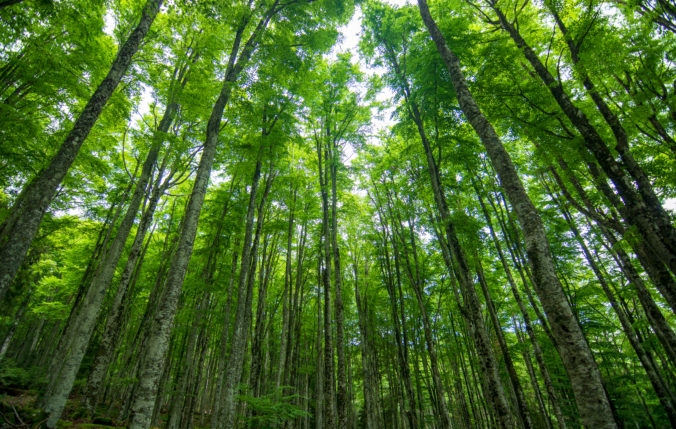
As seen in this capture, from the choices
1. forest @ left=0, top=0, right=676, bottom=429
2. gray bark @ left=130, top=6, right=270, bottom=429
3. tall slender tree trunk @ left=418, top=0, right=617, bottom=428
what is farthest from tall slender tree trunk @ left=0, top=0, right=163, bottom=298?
tall slender tree trunk @ left=418, top=0, right=617, bottom=428

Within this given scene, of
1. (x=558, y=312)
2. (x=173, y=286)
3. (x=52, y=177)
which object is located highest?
(x=52, y=177)

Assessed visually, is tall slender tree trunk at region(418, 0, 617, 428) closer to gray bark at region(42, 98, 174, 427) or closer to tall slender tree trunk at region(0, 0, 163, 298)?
tall slender tree trunk at region(0, 0, 163, 298)

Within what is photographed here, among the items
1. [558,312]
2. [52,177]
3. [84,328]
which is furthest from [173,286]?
[558,312]

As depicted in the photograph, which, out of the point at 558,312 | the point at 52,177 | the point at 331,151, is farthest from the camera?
the point at 331,151

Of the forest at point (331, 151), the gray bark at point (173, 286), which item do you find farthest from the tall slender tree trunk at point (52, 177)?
the gray bark at point (173, 286)

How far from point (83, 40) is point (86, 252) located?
37.8 ft

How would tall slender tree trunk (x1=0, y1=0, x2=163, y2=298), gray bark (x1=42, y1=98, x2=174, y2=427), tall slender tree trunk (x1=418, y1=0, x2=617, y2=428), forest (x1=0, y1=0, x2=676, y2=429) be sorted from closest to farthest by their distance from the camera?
1. tall slender tree trunk (x1=418, y1=0, x2=617, y2=428)
2. tall slender tree trunk (x1=0, y1=0, x2=163, y2=298)
3. forest (x1=0, y1=0, x2=676, y2=429)
4. gray bark (x1=42, y1=98, x2=174, y2=427)

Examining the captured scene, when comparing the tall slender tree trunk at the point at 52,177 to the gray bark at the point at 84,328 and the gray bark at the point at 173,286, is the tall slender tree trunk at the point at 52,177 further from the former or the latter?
the gray bark at the point at 173,286

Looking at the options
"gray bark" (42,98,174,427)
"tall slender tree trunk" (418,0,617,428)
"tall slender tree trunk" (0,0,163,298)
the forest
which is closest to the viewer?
"tall slender tree trunk" (418,0,617,428)

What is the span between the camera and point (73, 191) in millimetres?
12438

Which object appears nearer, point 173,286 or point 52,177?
point 52,177

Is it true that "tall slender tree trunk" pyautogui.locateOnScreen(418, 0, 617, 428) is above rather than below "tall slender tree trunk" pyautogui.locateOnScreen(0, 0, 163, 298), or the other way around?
below

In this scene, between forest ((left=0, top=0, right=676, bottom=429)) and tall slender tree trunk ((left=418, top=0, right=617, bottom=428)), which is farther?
forest ((left=0, top=0, right=676, bottom=429))

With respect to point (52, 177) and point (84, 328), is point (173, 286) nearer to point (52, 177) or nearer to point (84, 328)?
point (52, 177)
